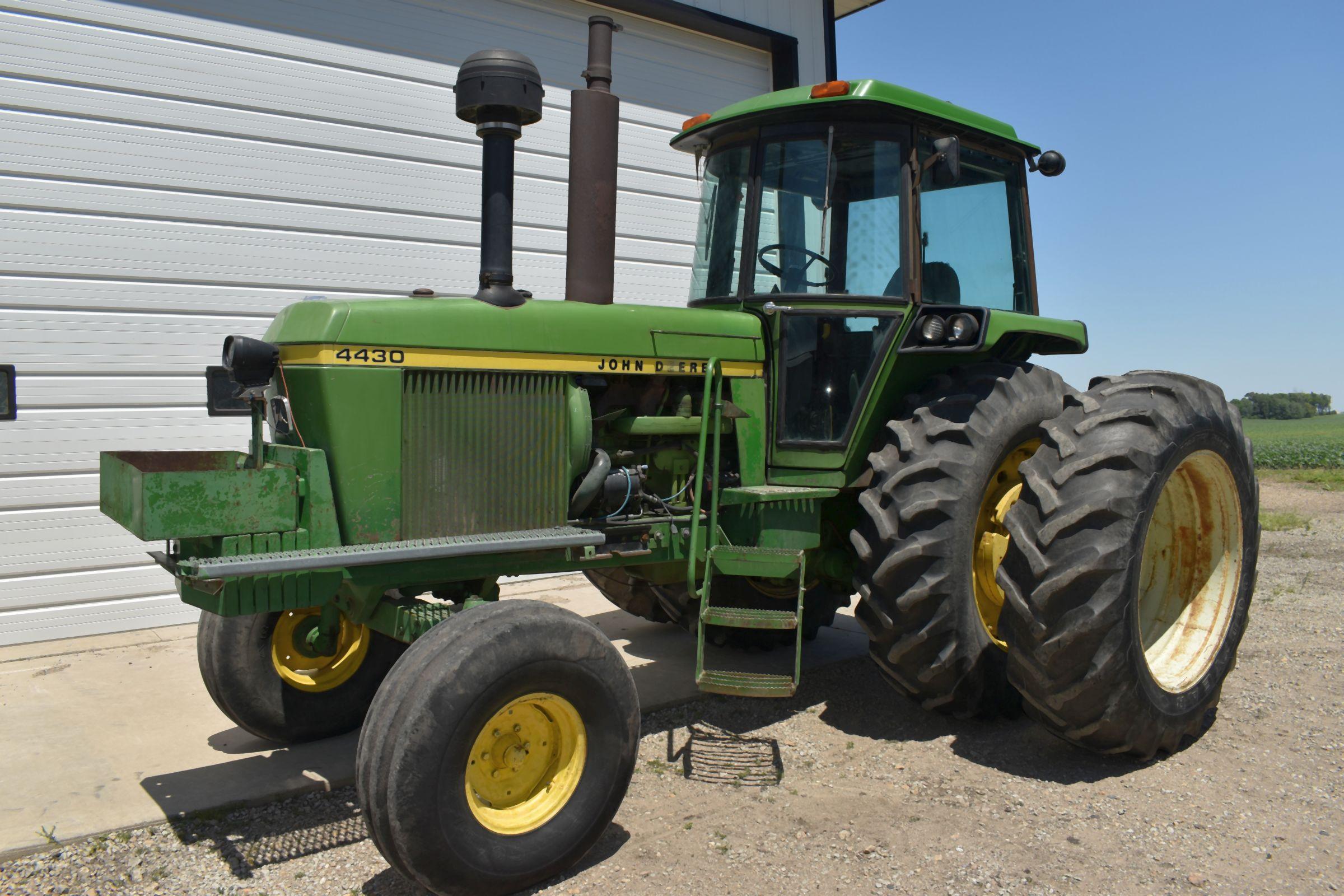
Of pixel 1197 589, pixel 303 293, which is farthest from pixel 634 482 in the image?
pixel 303 293

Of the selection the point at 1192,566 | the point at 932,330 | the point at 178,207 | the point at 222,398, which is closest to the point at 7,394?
the point at 222,398

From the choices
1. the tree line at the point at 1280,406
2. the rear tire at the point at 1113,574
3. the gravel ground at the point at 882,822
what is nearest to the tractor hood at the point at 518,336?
the rear tire at the point at 1113,574

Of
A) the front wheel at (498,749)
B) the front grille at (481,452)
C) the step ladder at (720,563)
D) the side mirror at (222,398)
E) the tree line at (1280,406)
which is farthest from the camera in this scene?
the tree line at (1280,406)

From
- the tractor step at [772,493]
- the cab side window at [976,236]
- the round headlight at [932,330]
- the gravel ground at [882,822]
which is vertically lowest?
the gravel ground at [882,822]

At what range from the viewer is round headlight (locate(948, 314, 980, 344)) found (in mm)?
4438

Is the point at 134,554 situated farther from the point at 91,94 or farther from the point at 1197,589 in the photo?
the point at 1197,589

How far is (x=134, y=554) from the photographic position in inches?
240

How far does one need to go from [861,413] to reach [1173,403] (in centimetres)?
A: 123

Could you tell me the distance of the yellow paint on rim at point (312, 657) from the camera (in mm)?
4184

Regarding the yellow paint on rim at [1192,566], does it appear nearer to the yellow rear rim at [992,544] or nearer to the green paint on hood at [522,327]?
the yellow rear rim at [992,544]

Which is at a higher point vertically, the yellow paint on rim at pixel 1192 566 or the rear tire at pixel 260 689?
the yellow paint on rim at pixel 1192 566

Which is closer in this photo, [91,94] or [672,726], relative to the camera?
[672,726]

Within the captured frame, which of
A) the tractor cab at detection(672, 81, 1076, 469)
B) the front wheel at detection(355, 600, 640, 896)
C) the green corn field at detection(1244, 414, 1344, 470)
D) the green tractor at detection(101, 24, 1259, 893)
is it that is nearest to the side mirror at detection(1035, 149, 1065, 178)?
the green tractor at detection(101, 24, 1259, 893)

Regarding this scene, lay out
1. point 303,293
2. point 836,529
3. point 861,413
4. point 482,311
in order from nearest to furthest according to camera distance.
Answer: point 482,311 → point 861,413 → point 836,529 → point 303,293
